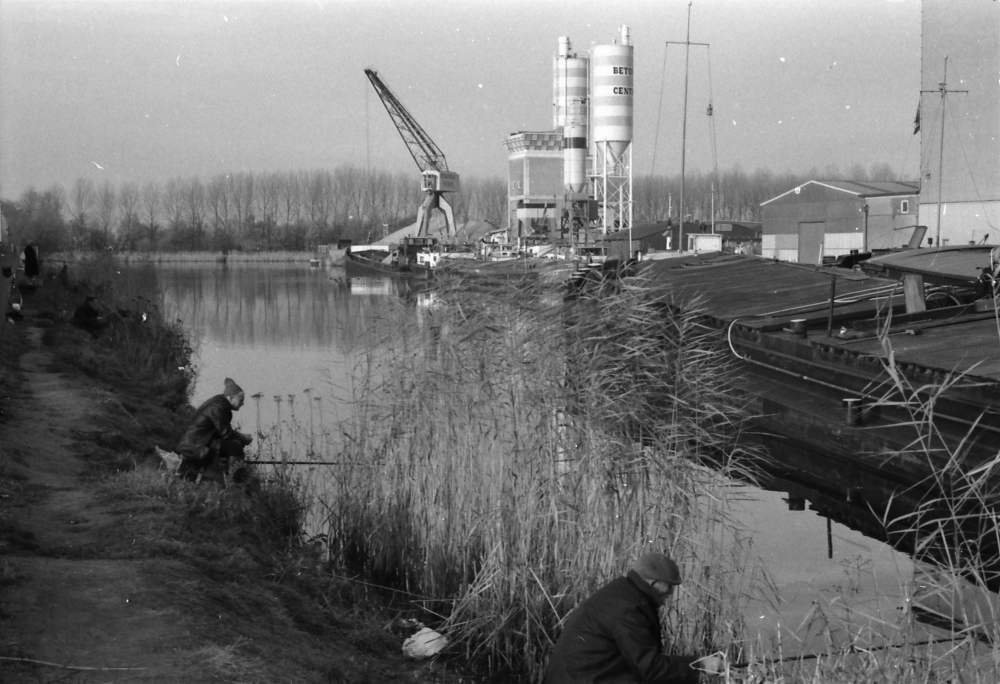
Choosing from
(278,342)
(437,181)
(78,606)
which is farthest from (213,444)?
(437,181)

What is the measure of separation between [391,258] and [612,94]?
893 inches

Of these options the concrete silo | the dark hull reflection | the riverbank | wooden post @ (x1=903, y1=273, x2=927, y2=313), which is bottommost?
the dark hull reflection

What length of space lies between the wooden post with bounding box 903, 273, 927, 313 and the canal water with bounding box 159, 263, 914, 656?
452cm

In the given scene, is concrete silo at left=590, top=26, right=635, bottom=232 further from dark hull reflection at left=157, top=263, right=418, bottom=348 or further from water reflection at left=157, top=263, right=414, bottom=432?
water reflection at left=157, top=263, right=414, bottom=432

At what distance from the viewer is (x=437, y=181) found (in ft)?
244

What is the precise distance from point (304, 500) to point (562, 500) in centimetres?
286

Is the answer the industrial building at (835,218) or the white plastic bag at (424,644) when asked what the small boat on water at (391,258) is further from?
the white plastic bag at (424,644)

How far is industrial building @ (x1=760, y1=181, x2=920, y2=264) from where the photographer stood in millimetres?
41969

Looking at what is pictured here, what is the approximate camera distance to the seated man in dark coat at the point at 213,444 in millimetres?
8617

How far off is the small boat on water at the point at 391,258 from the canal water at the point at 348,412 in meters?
20.9

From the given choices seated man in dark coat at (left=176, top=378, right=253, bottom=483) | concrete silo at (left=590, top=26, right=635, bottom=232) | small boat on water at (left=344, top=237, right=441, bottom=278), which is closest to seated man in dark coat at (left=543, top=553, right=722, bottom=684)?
seated man in dark coat at (left=176, top=378, right=253, bottom=483)

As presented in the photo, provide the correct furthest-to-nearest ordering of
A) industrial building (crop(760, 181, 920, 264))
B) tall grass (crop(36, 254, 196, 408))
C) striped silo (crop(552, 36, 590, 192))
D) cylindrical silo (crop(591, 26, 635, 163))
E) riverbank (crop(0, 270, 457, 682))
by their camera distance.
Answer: striped silo (crop(552, 36, 590, 192)), cylindrical silo (crop(591, 26, 635, 163)), industrial building (crop(760, 181, 920, 264)), tall grass (crop(36, 254, 196, 408)), riverbank (crop(0, 270, 457, 682))

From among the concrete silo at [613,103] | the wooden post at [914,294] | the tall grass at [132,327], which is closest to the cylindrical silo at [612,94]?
the concrete silo at [613,103]

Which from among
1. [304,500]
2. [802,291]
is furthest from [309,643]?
[802,291]
